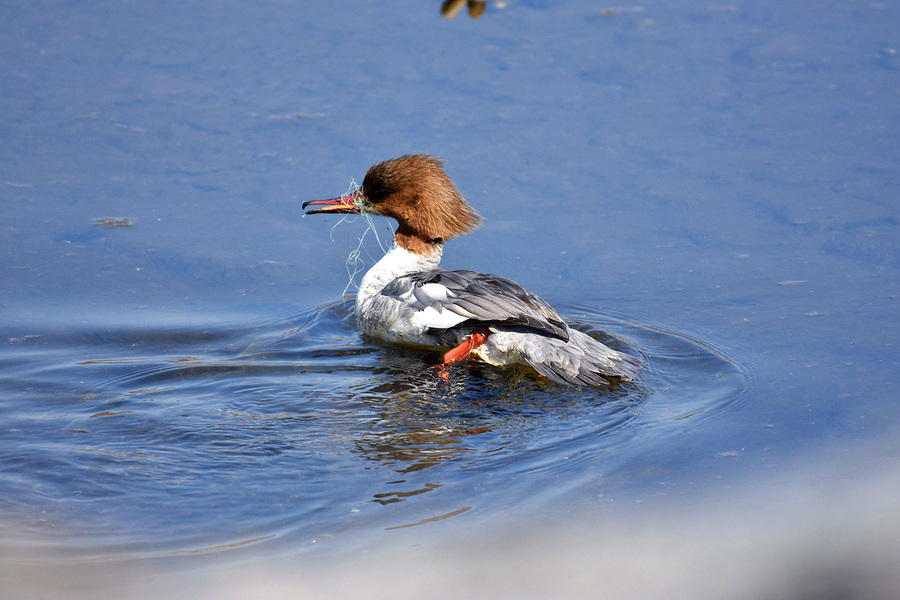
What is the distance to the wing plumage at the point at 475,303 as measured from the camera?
17.8ft

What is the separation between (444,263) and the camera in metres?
7.16

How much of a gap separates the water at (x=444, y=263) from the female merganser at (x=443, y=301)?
17cm

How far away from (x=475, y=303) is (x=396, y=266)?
1.19 meters

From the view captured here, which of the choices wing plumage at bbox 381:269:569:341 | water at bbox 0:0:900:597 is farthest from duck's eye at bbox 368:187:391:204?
wing plumage at bbox 381:269:569:341

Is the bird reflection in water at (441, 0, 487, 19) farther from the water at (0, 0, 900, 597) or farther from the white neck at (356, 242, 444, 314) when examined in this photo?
the white neck at (356, 242, 444, 314)

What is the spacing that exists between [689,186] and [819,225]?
0.97m

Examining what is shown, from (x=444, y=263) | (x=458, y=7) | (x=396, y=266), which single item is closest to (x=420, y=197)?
(x=396, y=266)

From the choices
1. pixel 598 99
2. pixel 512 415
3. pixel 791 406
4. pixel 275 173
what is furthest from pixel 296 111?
pixel 791 406

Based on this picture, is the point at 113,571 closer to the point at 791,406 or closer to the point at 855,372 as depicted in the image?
the point at 791,406

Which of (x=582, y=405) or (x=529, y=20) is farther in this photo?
(x=529, y=20)

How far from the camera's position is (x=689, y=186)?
7.30 m

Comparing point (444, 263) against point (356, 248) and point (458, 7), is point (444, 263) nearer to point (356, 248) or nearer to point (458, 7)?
point (356, 248)

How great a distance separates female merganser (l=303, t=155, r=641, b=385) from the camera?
5.40m

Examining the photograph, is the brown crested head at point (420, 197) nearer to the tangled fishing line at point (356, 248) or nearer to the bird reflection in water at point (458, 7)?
the tangled fishing line at point (356, 248)
